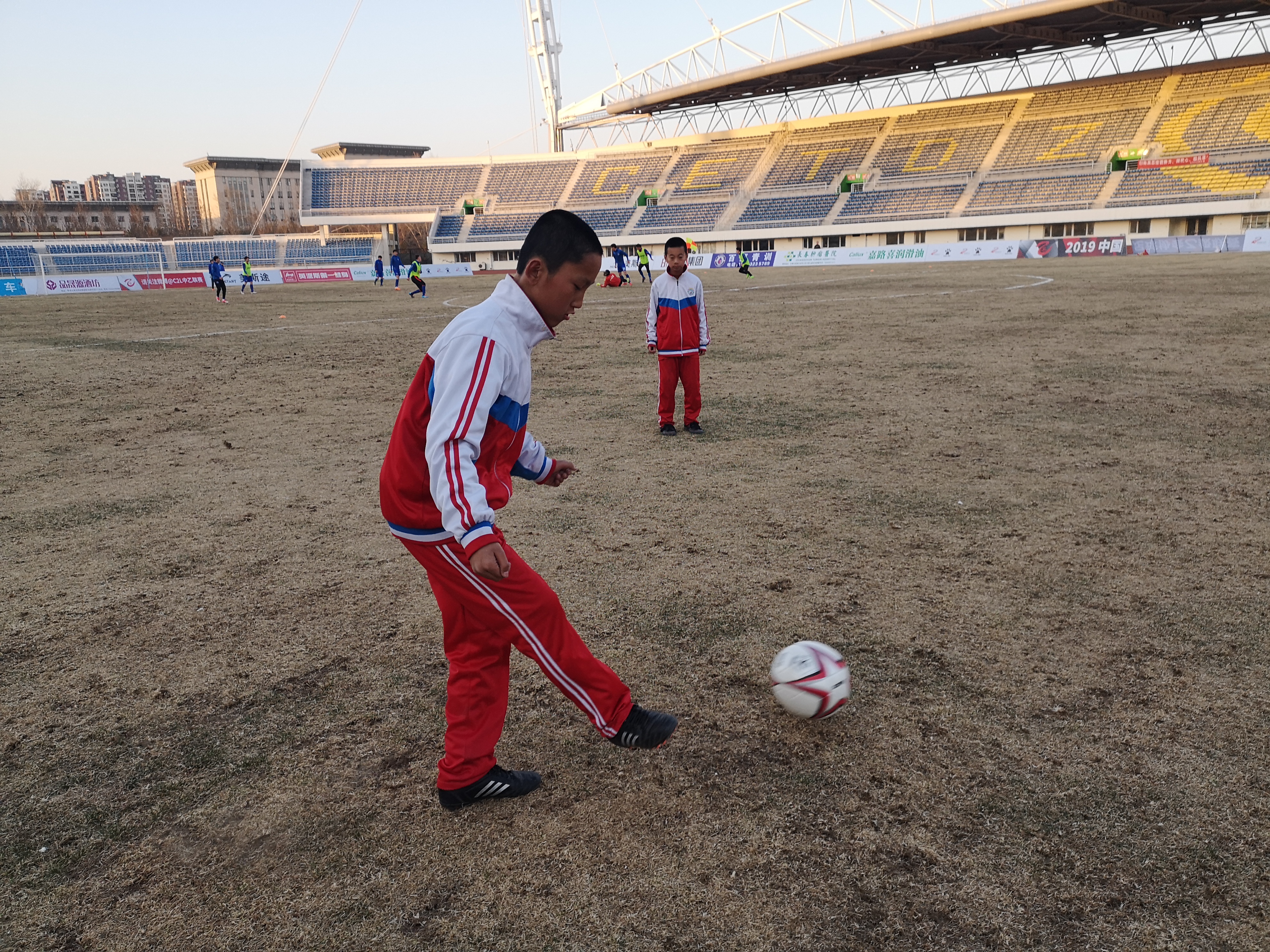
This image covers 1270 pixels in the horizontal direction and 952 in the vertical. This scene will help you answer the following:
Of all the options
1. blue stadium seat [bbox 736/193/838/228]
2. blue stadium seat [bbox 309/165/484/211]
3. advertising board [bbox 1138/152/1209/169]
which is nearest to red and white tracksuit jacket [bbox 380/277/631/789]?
advertising board [bbox 1138/152/1209/169]

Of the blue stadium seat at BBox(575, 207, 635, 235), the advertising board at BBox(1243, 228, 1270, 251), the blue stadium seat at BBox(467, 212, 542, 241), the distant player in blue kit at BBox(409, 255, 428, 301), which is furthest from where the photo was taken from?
the blue stadium seat at BBox(467, 212, 542, 241)

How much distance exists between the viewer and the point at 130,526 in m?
6.17

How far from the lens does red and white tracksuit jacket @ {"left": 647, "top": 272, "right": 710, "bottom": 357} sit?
855 cm

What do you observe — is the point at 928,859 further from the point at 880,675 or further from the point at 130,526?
the point at 130,526

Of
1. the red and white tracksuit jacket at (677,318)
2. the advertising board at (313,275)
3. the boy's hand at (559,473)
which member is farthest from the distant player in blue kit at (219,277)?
the boy's hand at (559,473)

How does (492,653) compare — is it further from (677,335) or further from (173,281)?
(173,281)

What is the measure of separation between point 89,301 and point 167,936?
3773 centimetres

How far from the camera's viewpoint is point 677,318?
28.0 feet

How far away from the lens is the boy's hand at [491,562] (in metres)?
2.43

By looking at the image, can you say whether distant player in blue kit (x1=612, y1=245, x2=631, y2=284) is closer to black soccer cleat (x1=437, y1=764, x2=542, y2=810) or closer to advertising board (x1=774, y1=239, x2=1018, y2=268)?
advertising board (x1=774, y1=239, x2=1018, y2=268)

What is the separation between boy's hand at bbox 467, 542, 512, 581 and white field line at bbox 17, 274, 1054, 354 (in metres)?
18.1

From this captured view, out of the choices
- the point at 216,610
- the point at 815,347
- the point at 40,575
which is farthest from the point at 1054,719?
the point at 815,347

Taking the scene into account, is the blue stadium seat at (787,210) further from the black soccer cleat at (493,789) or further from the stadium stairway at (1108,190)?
the black soccer cleat at (493,789)

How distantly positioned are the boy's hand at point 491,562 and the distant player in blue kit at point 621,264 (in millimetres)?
33384
